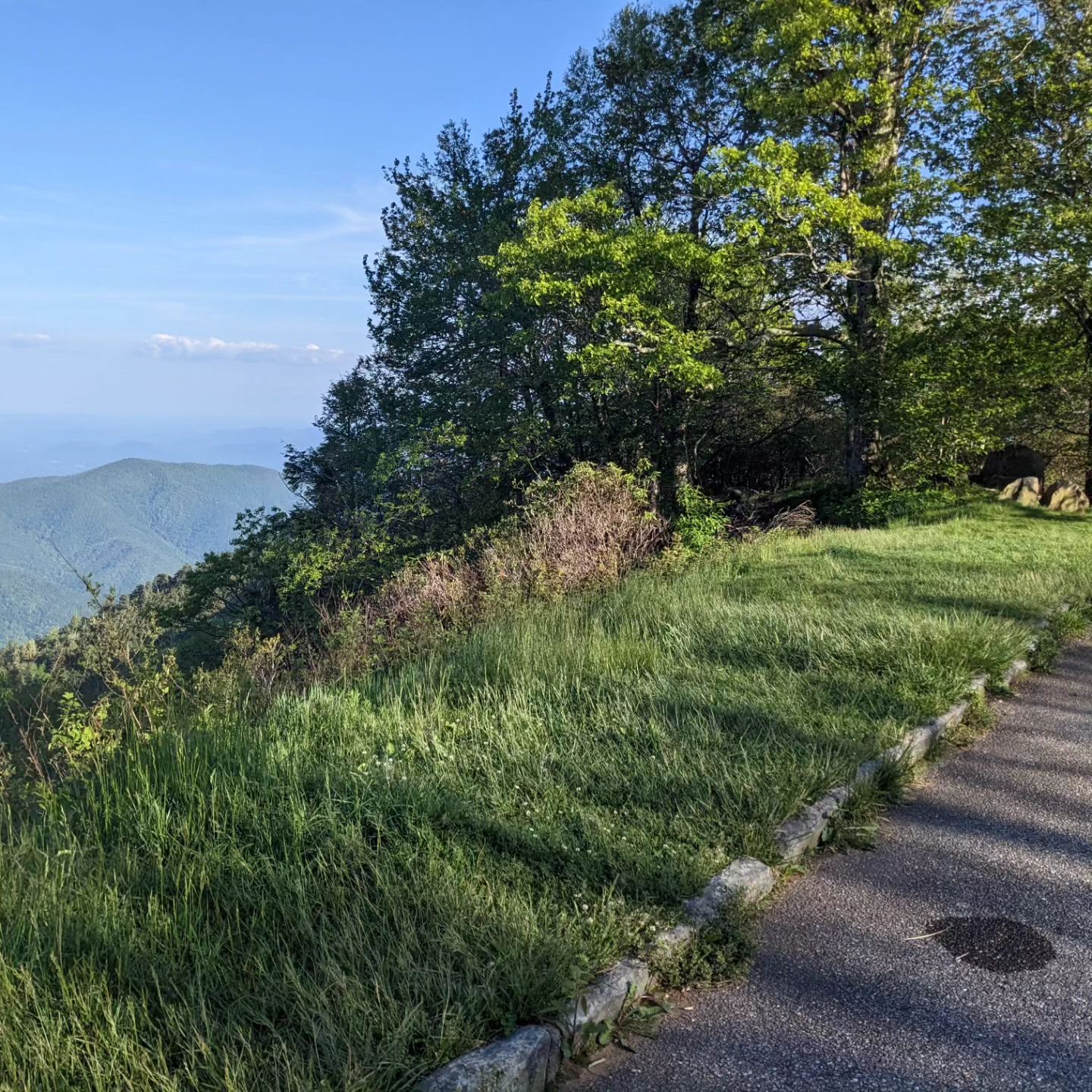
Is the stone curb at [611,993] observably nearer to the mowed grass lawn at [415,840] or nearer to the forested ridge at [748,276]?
the mowed grass lawn at [415,840]

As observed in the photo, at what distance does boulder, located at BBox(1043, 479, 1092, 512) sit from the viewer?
15.1 metres

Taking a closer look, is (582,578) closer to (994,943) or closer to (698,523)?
(698,523)

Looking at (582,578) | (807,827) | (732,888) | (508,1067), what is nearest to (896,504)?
(582,578)

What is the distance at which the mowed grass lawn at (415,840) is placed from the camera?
2.25 meters

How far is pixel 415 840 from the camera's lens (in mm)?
3309

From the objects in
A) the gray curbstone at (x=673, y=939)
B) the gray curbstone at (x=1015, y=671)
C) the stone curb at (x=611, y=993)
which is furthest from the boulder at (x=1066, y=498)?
the gray curbstone at (x=673, y=939)

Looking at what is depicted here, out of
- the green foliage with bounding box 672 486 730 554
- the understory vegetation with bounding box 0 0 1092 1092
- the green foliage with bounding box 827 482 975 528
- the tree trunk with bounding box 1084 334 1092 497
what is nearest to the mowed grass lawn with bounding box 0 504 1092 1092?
the understory vegetation with bounding box 0 0 1092 1092

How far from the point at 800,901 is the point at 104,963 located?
2.52 m

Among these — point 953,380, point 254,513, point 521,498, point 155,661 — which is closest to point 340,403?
point 254,513

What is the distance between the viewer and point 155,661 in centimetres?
690

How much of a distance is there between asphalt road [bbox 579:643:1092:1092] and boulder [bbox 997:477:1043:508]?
1350cm

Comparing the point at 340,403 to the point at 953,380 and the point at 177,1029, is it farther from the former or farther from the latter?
the point at 177,1029

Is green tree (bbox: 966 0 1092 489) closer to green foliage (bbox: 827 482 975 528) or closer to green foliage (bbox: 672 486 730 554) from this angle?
green foliage (bbox: 827 482 975 528)

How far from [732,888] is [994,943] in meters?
0.95
